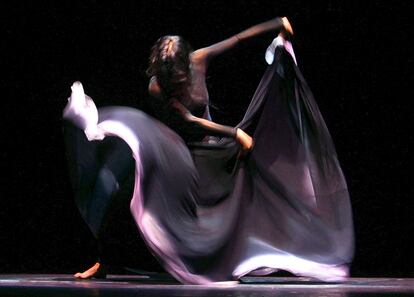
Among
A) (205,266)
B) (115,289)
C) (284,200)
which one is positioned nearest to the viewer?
(115,289)

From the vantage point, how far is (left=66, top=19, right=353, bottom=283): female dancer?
317 cm

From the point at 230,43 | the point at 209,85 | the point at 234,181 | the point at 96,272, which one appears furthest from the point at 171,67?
the point at 209,85

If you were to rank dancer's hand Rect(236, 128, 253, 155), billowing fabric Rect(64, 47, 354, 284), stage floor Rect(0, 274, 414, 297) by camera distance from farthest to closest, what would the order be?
dancer's hand Rect(236, 128, 253, 155)
billowing fabric Rect(64, 47, 354, 284)
stage floor Rect(0, 274, 414, 297)

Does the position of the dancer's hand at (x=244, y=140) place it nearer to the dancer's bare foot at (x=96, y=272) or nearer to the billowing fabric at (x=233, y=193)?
the billowing fabric at (x=233, y=193)

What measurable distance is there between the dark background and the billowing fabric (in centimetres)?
75

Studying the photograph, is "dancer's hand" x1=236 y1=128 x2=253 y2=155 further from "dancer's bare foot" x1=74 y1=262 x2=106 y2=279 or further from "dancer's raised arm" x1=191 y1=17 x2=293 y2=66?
"dancer's bare foot" x1=74 y1=262 x2=106 y2=279

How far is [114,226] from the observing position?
336cm

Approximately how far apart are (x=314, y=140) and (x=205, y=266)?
28.5 inches

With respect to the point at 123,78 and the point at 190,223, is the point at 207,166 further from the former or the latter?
the point at 123,78

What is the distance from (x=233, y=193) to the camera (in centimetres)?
335

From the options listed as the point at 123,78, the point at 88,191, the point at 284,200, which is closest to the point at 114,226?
the point at 88,191

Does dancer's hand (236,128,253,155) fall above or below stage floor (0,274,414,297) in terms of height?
above

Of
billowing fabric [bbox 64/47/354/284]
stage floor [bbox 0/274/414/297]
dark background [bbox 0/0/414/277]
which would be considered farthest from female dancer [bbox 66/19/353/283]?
dark background [bbox 0/0/414/277]

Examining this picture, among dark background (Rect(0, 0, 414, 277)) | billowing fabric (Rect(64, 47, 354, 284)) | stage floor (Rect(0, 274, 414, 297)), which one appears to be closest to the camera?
stage floor (Rect(0, 274, 414, 297))
